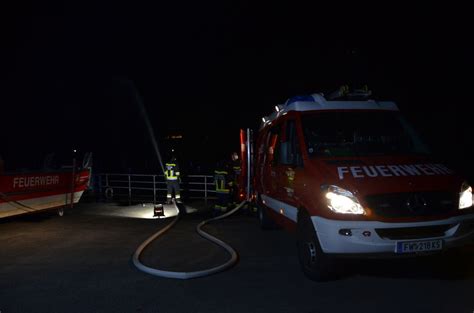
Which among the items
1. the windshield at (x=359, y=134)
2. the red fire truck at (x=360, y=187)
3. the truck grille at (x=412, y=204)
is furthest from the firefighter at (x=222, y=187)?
the truck grille at (x=412, y=204)

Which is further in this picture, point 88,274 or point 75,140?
point 75,140

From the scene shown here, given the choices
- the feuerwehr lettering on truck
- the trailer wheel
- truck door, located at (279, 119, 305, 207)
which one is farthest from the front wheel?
the feuerwehr lettering on truck

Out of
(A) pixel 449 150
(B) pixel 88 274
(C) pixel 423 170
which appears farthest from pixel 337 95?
(A) pixel 449 150

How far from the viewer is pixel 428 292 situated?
4.73 m

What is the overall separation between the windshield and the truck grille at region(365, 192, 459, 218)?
1049mm

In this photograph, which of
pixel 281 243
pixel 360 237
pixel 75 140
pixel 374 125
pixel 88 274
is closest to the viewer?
A: pixel 360 237

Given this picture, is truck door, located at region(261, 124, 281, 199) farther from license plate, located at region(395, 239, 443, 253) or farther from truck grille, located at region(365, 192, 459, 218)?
license plate, located at region(395, 239, 443, 253)

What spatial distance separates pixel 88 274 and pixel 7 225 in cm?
502

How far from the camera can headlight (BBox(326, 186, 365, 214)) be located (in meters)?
4.76

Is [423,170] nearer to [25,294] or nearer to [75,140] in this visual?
[25,294]

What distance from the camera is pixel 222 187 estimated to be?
10.9m

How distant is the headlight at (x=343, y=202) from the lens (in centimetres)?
476

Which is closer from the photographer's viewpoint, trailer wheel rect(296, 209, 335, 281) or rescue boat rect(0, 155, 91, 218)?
trailer wheel rect(296, 209, 335, 281)

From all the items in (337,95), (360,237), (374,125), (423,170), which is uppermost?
(337,95)
